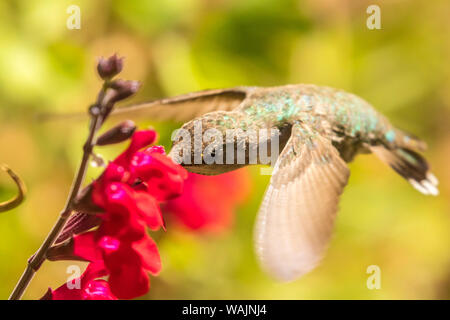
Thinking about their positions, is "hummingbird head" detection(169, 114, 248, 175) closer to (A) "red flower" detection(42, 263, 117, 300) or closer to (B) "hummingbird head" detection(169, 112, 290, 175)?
(B) "hummingbird head" detection(169, 112, 290, 175)

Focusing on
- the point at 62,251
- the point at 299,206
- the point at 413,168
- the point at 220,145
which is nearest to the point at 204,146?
the point at 220,145

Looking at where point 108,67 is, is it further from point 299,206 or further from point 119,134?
point 299,206

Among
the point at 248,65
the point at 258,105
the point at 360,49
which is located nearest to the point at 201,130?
the point at 258,105

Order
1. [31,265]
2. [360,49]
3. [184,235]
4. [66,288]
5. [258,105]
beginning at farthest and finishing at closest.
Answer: [360,49], [184,235], [258,105], [66,288], [31,265]

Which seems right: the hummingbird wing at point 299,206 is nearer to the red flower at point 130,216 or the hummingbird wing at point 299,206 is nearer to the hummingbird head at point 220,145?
the hummingbird head at point 220,145

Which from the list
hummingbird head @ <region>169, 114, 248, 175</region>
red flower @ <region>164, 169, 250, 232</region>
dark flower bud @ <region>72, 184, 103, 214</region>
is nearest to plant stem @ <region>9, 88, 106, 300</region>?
dark flower bud @ <region>72, 184, 103, 214</region>

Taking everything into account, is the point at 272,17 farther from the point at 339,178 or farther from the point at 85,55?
the point at 339,178
